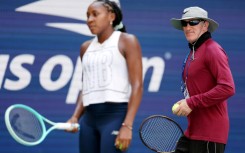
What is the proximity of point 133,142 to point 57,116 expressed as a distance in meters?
0.84

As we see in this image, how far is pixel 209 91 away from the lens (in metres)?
4.64

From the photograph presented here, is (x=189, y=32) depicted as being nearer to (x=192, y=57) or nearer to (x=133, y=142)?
(x=192, y=57)

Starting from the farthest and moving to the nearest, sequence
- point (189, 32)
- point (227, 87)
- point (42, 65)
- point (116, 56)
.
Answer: point (42, 65) → point (189, 32) → point (227, 87) → point (116, 56)

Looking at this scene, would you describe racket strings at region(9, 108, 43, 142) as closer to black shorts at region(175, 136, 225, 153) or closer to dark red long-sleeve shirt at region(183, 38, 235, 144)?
dark red long-sleeve shirt at region(183, 38, 235, 144)

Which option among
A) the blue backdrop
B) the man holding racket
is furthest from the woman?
the blue backdrop

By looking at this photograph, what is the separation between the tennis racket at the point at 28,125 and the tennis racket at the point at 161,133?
1.29 metres

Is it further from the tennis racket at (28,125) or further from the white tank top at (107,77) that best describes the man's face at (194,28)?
the tennis racket at (28,125)

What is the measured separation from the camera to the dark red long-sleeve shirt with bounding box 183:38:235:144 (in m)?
4.64

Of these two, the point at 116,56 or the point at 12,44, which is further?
the point at 12,44

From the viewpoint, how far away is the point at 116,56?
13.6 ft

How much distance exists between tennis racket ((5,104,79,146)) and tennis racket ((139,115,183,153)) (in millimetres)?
1290

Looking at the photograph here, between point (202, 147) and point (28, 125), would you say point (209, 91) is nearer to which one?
point (202, 147)

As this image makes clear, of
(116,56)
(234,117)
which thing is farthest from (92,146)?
(234,117)

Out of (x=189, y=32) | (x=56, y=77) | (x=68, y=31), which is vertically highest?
(x=189, y=32)
